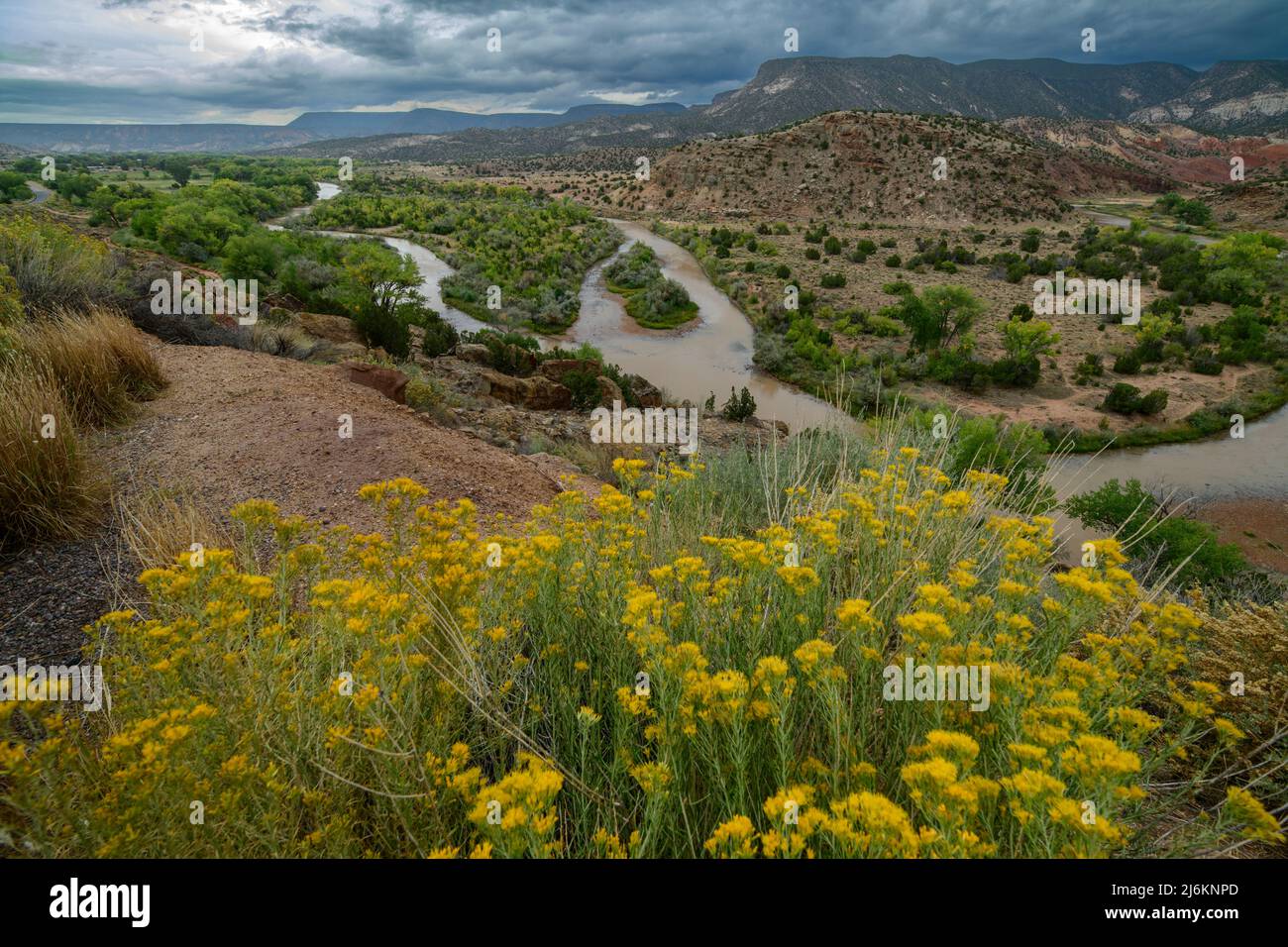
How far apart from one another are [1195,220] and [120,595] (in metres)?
67.8

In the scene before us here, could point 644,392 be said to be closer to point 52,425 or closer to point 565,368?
point 565,368

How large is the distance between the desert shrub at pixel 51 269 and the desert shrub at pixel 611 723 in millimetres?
8639

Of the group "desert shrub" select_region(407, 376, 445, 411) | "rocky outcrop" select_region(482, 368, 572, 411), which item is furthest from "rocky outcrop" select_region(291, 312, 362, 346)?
"desert shrub" select_region(407, 376, 445, 411)

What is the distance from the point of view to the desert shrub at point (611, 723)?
1.46 m

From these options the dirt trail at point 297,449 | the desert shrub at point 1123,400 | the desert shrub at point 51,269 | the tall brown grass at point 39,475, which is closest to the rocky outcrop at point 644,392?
the dirt trail at point 297,449

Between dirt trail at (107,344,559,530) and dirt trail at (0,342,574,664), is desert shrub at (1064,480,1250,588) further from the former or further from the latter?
A: dirt trail at (0,342,574,664)

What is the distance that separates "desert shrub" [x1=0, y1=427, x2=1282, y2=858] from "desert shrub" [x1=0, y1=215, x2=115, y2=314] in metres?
8.64

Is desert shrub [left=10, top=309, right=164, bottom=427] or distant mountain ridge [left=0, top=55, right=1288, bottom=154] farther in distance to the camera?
distant mountain ridge [left=0, top=55, right=1288, bottom=154]

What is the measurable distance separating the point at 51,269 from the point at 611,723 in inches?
460

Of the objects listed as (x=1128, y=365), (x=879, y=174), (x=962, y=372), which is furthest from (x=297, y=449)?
(x=879, y=174)

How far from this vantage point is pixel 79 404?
6074 mm

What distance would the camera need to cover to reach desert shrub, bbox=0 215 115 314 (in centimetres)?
838

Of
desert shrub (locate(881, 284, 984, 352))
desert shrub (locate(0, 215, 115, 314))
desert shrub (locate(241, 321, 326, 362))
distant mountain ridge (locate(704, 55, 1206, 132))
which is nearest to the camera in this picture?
desert shrub (locate(0, 215, 115, 314))
